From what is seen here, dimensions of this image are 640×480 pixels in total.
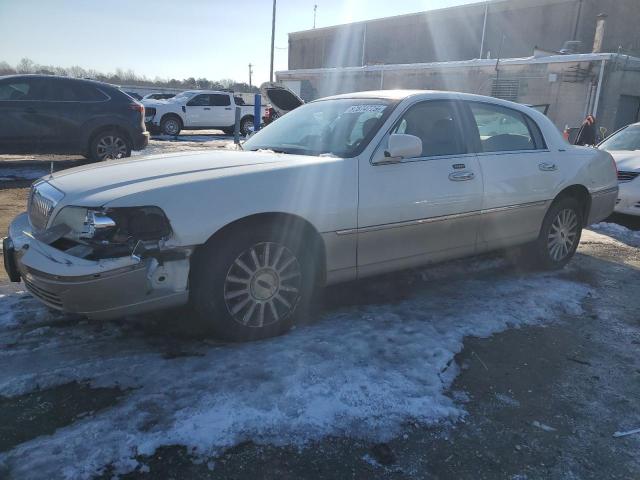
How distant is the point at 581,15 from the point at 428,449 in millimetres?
29690

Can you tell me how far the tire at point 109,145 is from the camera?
31.6 ft

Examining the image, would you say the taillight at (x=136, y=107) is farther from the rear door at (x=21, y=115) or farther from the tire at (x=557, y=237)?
the tire at (x=557, y=237)

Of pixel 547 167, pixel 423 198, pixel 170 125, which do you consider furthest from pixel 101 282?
pixel 170 125

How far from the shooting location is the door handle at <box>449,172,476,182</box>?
3986mm

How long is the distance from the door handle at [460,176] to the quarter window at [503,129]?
342 millimetres

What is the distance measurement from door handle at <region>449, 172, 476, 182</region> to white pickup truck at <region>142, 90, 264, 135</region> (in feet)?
53.8

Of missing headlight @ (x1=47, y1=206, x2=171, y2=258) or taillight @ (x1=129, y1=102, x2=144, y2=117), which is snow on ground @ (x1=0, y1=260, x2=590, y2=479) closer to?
missing headlight @ (x1=47, y1=206, x2=171, y2=258)

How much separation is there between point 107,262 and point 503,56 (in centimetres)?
3104

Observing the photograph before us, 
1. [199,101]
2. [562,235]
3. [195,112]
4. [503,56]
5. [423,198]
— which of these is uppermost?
[503,56]

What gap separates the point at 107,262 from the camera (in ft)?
8.94

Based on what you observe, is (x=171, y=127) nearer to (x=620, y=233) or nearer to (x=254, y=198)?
(x=620, y=233)

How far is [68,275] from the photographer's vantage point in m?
2.69

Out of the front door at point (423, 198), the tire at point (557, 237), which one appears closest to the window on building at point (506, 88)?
the tire at point (557, 237)

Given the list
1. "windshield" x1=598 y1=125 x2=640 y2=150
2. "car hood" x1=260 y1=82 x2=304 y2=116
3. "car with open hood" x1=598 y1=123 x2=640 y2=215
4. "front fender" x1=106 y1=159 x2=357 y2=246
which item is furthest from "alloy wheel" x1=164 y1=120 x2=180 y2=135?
"front fender" x1=106 y1=159 x2=357 y2=246
